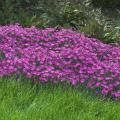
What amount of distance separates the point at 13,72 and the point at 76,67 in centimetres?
91

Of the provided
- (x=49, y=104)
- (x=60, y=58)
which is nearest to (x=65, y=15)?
(x=60, y=58)

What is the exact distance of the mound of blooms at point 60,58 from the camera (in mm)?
6250

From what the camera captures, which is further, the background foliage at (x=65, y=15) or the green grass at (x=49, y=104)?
the background foliage at (x=65, y=15)

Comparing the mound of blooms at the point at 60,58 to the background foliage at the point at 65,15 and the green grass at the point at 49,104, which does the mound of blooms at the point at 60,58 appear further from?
the background foliage at the point at 65,15

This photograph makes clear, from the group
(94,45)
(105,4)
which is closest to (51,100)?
(94,45)

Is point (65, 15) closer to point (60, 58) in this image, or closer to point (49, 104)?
point (60, 58)

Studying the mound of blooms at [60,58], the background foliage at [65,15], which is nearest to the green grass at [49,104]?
the mound of blooms at [60,58]

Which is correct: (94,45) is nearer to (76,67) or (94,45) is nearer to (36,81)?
(76,67)

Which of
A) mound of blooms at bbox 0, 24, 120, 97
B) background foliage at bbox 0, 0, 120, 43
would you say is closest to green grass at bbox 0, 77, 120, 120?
mound of blooms at bbox 0, 24, 120, 97

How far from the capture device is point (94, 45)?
7.69 metres

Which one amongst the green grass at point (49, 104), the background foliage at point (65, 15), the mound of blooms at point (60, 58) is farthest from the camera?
the background foliage at point (65, 15)

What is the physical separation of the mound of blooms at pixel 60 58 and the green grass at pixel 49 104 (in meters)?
0.20

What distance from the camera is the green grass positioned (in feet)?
17.3

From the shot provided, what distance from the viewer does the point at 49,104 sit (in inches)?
217
